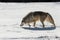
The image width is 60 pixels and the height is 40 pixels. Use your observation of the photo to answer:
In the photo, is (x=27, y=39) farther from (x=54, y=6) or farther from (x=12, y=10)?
(x=54, y=6)

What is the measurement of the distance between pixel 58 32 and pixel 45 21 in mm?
91

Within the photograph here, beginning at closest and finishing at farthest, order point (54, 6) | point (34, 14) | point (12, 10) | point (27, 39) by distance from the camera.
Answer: point (27, 39), point (34, 14), point (12, 10), point (54, 6)

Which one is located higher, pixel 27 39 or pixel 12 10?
pixel 12 10

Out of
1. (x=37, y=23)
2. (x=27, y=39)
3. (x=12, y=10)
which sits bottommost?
(x=27, y=39)

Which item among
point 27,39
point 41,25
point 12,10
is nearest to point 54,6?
point 12,10

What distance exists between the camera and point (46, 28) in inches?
36.4

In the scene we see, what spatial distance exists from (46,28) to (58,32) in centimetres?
7

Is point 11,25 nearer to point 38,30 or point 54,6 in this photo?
point 38,30

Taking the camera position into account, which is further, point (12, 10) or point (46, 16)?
point (12, 10)

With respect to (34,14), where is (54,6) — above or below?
above

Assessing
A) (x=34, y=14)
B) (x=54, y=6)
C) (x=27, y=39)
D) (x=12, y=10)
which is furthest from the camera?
(x=54, y=6)

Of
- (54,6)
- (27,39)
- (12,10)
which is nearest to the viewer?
(27,39)

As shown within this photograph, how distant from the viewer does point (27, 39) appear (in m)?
0.83

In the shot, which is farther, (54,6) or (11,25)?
(54,6)
